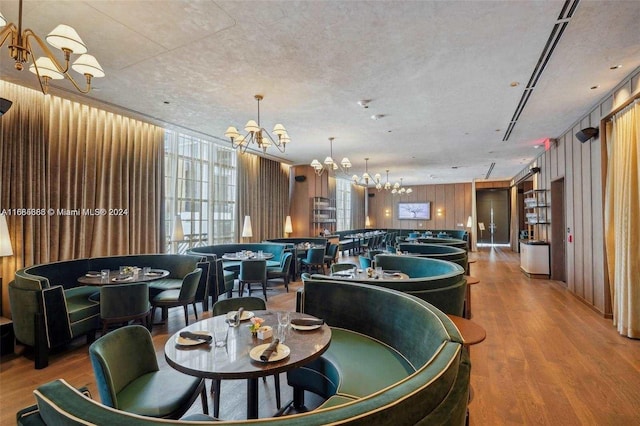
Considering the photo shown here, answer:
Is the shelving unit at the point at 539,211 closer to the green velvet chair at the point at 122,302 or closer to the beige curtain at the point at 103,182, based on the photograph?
the green velvet chair at the point at 122,302

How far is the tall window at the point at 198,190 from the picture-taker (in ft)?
22.2

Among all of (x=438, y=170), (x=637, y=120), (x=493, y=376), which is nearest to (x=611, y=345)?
(x=493, y=376)

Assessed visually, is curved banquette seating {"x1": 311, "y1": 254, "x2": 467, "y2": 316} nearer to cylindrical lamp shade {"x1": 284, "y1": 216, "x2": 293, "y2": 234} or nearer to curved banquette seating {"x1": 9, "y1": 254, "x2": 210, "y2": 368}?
curved banquette seating {"x1": 9, "y1": 254, "x2": 210, "y2": 368}

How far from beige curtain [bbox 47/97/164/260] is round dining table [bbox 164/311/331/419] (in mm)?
3981

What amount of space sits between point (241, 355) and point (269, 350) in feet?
0.58

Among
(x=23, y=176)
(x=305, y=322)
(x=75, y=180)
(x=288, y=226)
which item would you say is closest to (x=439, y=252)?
(x=305, y=322)

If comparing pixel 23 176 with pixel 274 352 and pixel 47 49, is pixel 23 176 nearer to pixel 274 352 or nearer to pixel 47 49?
pixel 47 49

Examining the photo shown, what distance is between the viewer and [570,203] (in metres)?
6.08

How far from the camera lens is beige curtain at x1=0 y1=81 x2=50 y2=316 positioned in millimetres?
4164

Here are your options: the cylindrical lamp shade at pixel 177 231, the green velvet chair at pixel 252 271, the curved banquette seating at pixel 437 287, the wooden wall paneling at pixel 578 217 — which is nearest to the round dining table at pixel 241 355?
the curved banquette seating at pixel 437 287

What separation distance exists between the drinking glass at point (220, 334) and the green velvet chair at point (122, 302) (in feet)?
6.83

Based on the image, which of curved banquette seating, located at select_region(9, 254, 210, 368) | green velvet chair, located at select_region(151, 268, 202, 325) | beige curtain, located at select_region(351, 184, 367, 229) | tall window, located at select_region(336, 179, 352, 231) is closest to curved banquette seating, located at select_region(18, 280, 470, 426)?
green velvet chair, located at select_region(151, 268, 202, 325)

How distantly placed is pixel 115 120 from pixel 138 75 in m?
2.04

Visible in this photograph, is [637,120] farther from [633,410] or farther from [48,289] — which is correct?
[48,289]
